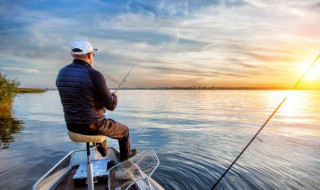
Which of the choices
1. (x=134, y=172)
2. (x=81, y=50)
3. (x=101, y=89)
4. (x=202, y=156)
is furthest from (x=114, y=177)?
(x=202, y=156)

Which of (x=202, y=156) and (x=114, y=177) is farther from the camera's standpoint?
(x=202, y=156)

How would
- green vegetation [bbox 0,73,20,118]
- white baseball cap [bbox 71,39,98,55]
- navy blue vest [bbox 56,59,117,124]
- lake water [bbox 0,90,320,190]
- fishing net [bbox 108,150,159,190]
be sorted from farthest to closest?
1. green vegetation [bbox 0,73,20,118]
2. lake water [bbox 0,90,320,190]
3. fishing net [bbox 108,150,159,190]
4. white baseball cap [bbox 71,39,98,55]
5. navy blue vest [bbox 56,59,117,124]

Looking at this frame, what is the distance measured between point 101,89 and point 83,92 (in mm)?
337

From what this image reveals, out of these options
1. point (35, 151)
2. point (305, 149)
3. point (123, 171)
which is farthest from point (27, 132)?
point (305, 149)

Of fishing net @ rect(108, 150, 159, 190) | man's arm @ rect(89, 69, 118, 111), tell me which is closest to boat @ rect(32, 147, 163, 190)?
fishing net @ rect(108, 150, 159, 190)

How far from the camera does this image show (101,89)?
479 centimetres

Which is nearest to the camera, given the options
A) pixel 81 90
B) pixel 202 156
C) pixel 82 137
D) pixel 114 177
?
pixel 81 90

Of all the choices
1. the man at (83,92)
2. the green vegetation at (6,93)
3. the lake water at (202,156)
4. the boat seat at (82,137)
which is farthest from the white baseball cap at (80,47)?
the green vegetation at (6,93)

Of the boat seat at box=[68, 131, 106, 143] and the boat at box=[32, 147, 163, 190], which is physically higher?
the boat seat at box=[68, 131, 106, 143]

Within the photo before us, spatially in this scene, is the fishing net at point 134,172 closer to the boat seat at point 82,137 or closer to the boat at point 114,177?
the boat at point 114,177

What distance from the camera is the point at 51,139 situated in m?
17.5

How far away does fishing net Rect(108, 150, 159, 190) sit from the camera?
5.66m

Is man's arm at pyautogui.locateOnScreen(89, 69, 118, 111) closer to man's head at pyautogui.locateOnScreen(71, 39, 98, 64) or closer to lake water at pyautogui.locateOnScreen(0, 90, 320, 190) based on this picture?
man's head at pyautogui.locateOnScreen(71, 39, 98, 64)

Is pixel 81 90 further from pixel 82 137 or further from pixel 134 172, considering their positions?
pixel 134 172
